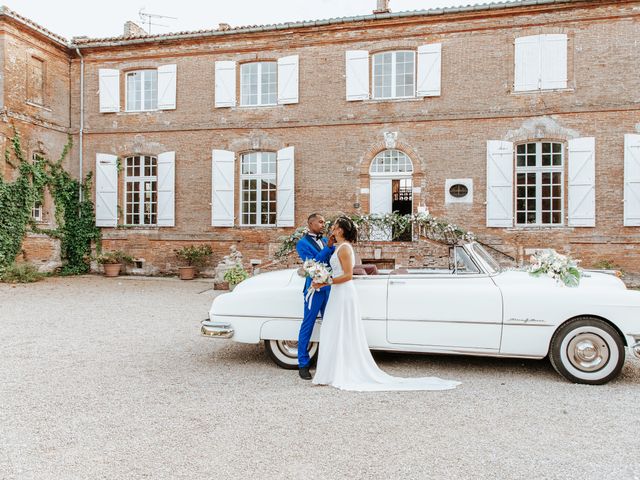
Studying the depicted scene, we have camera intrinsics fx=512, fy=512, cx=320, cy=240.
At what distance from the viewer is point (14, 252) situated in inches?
557

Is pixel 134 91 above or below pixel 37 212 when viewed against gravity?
above

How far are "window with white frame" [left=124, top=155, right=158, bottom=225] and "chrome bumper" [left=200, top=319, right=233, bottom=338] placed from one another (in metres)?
11.1

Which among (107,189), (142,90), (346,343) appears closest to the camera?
(346,343)

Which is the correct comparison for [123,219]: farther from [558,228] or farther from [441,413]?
[441,413]

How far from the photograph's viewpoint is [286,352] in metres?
5.43

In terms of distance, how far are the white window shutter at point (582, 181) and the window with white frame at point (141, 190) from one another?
38.4 feet

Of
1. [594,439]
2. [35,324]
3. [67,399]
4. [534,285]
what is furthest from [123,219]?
[594,439]

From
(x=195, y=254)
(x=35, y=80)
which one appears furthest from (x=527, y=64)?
(x=35, y=80)

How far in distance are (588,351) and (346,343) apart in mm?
2288

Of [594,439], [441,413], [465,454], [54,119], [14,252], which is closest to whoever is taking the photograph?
[465,454]

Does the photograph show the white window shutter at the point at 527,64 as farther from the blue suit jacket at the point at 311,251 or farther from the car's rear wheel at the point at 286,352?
the car's rear wheel at the point at 286,352

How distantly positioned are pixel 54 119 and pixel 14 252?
4319 mm

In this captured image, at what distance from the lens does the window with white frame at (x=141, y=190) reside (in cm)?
1580

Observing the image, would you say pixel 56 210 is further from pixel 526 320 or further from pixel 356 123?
pixel 526 320
